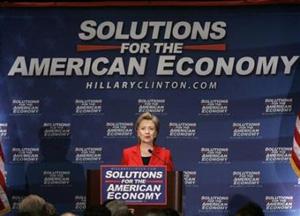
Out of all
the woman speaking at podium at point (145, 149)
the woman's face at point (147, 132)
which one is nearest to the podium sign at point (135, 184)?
the woman speaking at podium at point (145, 149)

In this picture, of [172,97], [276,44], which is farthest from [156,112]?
[276,44]

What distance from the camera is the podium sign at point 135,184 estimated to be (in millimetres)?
6059

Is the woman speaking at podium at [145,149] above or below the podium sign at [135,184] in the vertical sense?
above

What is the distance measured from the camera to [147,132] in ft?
23.8

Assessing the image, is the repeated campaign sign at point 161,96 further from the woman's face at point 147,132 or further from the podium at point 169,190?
the podium at point 169,190

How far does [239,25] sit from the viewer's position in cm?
869

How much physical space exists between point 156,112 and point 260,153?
1.35 metres

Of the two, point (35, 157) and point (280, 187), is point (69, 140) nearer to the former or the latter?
point (35, 157)

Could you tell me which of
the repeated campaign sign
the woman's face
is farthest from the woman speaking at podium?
the repeated campaign sign

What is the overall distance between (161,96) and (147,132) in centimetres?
149

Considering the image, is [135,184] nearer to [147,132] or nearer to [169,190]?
[169,190]

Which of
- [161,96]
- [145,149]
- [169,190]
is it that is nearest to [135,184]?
[169,190]

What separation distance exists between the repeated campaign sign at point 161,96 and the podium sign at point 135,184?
252cm

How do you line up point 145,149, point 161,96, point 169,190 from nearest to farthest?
1. point 169,190
2. point 145,149
3. point 161,96
